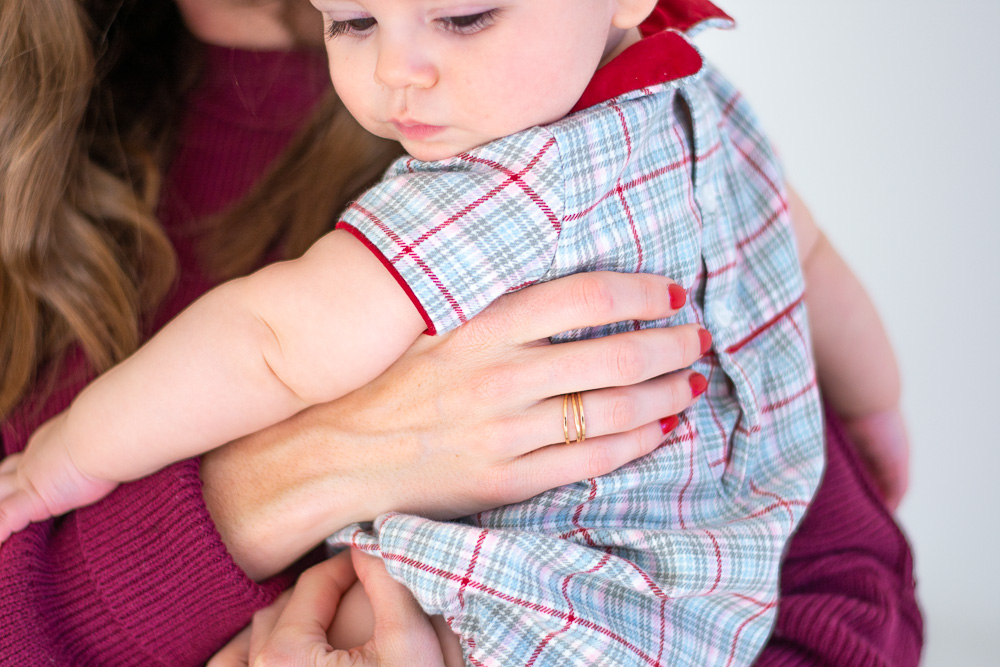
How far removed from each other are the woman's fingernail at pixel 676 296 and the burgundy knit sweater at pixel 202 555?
46 centimetres

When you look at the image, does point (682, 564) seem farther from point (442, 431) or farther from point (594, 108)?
point (594, 108)

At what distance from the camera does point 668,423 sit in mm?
879

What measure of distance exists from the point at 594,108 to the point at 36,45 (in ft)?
2.14

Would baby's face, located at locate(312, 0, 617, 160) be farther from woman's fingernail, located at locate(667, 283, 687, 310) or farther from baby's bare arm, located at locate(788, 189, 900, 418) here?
baby's bare arm, located at locate(788, 189, 900, 418)

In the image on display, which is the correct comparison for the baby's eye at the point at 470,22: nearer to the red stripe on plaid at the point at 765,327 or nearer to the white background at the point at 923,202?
the red stripe on plaid at the point at 765,327

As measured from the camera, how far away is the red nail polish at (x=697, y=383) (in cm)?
89

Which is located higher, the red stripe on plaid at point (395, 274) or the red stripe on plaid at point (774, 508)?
the red stripe on plaid at point (395, 274)

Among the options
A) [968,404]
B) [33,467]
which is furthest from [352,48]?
[968,404]

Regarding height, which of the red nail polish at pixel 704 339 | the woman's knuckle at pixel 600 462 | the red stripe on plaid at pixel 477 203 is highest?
the red stripe on plaid at pixel 477 203

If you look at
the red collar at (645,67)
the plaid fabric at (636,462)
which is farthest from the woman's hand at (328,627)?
the red collar at (645,67)

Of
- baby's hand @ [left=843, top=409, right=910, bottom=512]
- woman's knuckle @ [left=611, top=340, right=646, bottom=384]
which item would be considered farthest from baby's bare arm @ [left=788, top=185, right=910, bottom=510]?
woman's knuckle @ [left=611, top=340, right=646, bottom=384]

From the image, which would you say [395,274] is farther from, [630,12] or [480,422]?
[630,12]

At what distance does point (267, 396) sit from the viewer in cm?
81

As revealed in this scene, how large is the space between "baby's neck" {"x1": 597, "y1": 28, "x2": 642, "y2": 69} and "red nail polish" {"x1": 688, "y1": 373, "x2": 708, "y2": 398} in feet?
1.10
